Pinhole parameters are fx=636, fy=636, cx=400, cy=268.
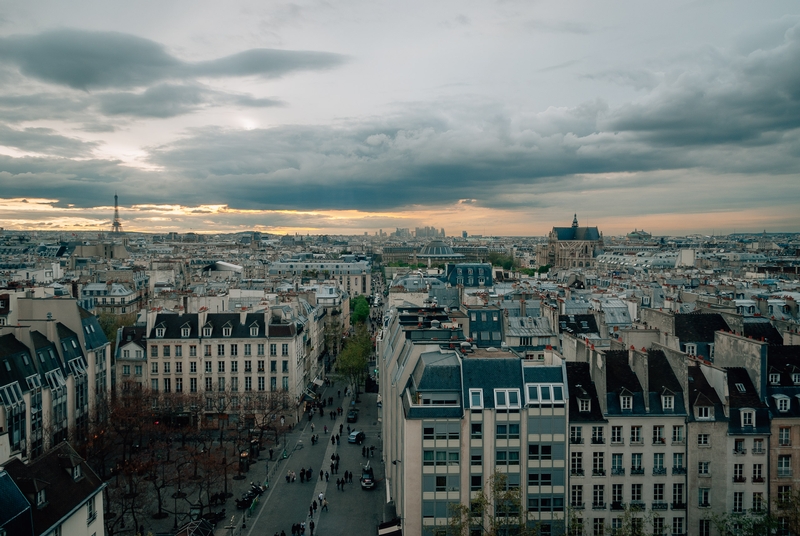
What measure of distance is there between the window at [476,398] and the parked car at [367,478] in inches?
756

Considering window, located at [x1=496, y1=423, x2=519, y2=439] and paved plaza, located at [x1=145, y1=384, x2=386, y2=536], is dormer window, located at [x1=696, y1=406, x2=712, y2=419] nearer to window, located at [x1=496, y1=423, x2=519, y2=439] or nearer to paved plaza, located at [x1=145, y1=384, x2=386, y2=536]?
window, located at [x1=496, y1=423, x2=519, y2=439]

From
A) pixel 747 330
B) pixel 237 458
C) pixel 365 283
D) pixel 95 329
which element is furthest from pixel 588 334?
pixel 365 283

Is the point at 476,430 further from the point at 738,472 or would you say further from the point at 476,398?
the point at 738,472

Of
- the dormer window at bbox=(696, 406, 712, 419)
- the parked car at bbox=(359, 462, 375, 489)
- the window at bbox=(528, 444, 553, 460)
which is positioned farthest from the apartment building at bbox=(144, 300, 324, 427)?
the dormer window at bbox=(696, 406, 712, 419)

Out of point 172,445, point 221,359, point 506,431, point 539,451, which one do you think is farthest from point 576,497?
point 221,359

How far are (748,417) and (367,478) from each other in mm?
28429

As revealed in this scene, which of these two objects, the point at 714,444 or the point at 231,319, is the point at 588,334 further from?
the point at 231,319

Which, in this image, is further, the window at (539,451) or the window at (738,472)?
the window at (738,472)

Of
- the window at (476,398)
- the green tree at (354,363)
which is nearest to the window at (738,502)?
the window at (476,398)

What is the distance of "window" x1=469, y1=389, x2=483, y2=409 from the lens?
3606cm

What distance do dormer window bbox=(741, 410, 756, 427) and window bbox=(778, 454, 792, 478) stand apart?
2.74m

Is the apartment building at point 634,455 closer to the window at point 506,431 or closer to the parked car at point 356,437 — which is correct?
the window at point 506,431

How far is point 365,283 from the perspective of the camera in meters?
195

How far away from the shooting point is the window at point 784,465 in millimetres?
38031
